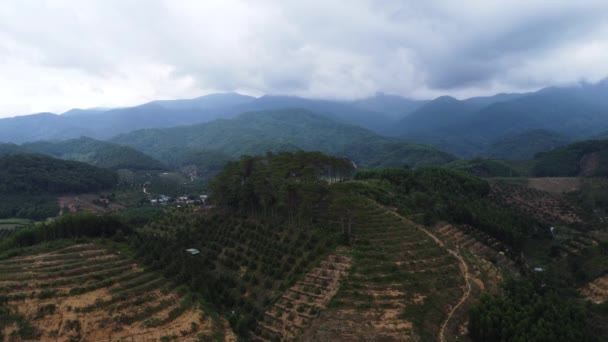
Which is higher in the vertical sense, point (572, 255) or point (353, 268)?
point (353, 268)

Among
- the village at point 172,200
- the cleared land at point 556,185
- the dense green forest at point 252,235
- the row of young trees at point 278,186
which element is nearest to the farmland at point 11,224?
the village at point 172,200

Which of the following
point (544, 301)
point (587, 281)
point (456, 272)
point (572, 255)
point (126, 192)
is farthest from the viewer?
point (126, 192)

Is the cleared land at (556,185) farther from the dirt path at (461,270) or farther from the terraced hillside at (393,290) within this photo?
the terraced hillside at (393,290)

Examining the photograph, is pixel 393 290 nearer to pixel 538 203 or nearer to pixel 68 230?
pixel 68 230

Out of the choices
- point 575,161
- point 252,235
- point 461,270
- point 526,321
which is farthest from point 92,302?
point 575,161

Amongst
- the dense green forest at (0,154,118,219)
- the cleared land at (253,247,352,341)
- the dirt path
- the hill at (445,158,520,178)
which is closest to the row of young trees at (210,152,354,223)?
the cleared land at (253,247,352,341)

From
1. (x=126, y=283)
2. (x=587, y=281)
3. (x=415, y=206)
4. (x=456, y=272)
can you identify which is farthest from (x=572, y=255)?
(x=126, y=283)

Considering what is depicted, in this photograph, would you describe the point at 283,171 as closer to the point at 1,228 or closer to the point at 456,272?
the point at 456,272
